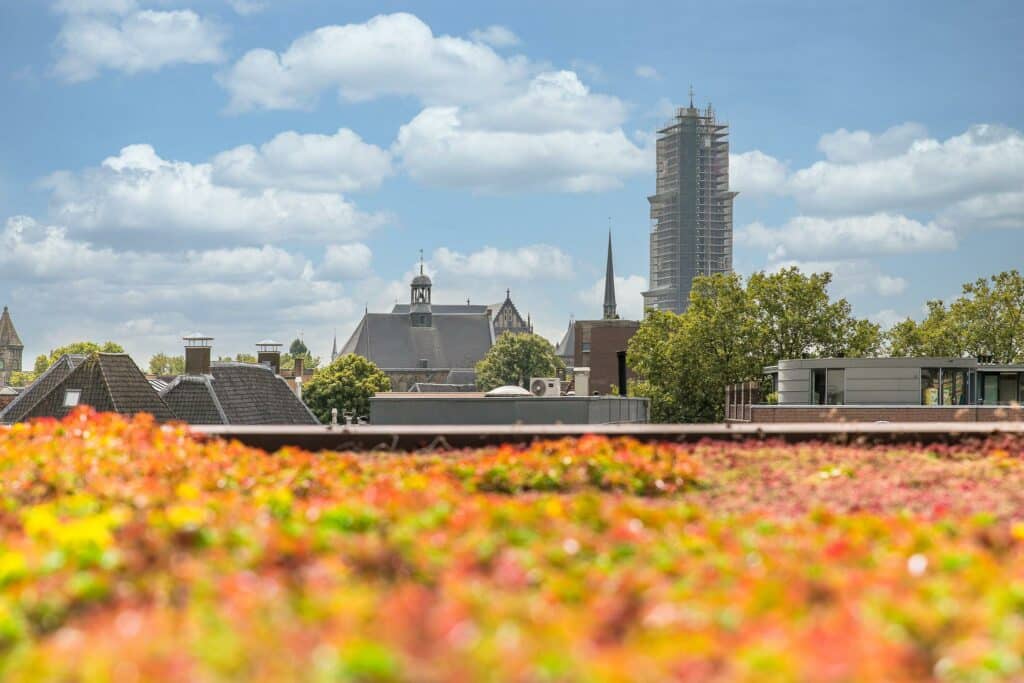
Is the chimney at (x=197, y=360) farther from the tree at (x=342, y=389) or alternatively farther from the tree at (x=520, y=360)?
the tree at (x=520, y=360)

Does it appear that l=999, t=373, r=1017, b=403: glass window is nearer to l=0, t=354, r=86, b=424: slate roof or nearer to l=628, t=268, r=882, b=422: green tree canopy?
l=628, t=268, r=882, b=422: green tree canopy

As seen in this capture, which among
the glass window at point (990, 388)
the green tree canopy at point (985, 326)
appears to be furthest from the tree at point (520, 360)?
the glass window at point (990, 388)

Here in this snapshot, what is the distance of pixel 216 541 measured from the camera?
6.36 meters

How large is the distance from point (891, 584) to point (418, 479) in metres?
3.89

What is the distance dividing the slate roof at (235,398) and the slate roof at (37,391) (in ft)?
16.0

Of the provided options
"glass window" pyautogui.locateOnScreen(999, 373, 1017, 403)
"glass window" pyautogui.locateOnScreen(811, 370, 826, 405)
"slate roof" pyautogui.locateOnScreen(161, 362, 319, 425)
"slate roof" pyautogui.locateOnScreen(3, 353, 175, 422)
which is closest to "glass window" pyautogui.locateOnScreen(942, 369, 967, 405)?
"glass window" pyautogui.locateOnScreen(999, 373, 1017, 403)

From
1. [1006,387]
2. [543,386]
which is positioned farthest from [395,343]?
[1006,387]

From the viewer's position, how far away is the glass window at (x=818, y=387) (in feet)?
156

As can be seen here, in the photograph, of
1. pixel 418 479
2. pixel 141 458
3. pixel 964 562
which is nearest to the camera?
pixel 964 562

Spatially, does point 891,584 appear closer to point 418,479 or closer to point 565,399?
point 418,479

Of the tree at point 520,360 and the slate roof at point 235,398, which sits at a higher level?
the tree at point 520,360

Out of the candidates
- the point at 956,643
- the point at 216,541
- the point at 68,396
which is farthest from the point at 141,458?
the point at 68,396

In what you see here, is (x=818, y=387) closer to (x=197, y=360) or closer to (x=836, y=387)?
(x=836, y=387)

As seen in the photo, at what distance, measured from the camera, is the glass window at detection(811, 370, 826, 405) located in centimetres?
4766
